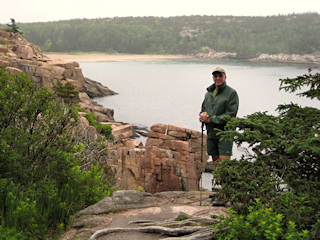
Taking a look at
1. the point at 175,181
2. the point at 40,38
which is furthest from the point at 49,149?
the point at 40,38

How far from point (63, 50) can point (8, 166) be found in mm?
141933

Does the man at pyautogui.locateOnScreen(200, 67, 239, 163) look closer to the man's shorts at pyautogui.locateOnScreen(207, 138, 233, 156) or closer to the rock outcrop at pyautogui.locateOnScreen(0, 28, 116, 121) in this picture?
the man's shorts at pyautogui.locateOnScreen(207, 138, 233, 156)

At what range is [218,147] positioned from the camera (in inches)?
247

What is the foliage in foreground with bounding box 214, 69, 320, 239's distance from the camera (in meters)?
3.36

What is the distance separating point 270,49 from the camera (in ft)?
436

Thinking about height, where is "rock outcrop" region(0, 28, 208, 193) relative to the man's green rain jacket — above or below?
below

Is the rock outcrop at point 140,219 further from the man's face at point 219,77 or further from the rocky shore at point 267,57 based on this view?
the rocky shore at point 267,57

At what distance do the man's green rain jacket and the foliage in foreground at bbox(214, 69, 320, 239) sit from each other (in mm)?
1747

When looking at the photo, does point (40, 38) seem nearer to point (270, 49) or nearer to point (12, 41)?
point (270, 49)

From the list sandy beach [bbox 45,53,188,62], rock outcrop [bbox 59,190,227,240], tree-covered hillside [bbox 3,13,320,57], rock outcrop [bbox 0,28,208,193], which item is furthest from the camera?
tree-covered hillside [bbox 3,13,320,57]

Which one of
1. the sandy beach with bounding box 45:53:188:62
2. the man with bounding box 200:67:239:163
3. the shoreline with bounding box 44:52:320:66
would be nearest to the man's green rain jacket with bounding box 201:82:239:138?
the man with bounding box 200:67:239:163

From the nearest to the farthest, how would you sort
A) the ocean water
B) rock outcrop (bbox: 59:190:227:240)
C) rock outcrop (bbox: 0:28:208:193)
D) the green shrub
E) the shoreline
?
the green shrub
rock outcrop (bbox: 59:190:227:240)
rock outcrop (bbox: 0:28:208:193)
the ocean water
the shoreline

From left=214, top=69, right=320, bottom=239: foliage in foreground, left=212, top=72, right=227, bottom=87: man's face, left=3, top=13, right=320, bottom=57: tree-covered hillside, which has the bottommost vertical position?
left=214, top=69, right=320, bottom=239: foliage in foreground

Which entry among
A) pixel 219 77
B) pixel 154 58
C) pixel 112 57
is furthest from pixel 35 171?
pixel 154 58
